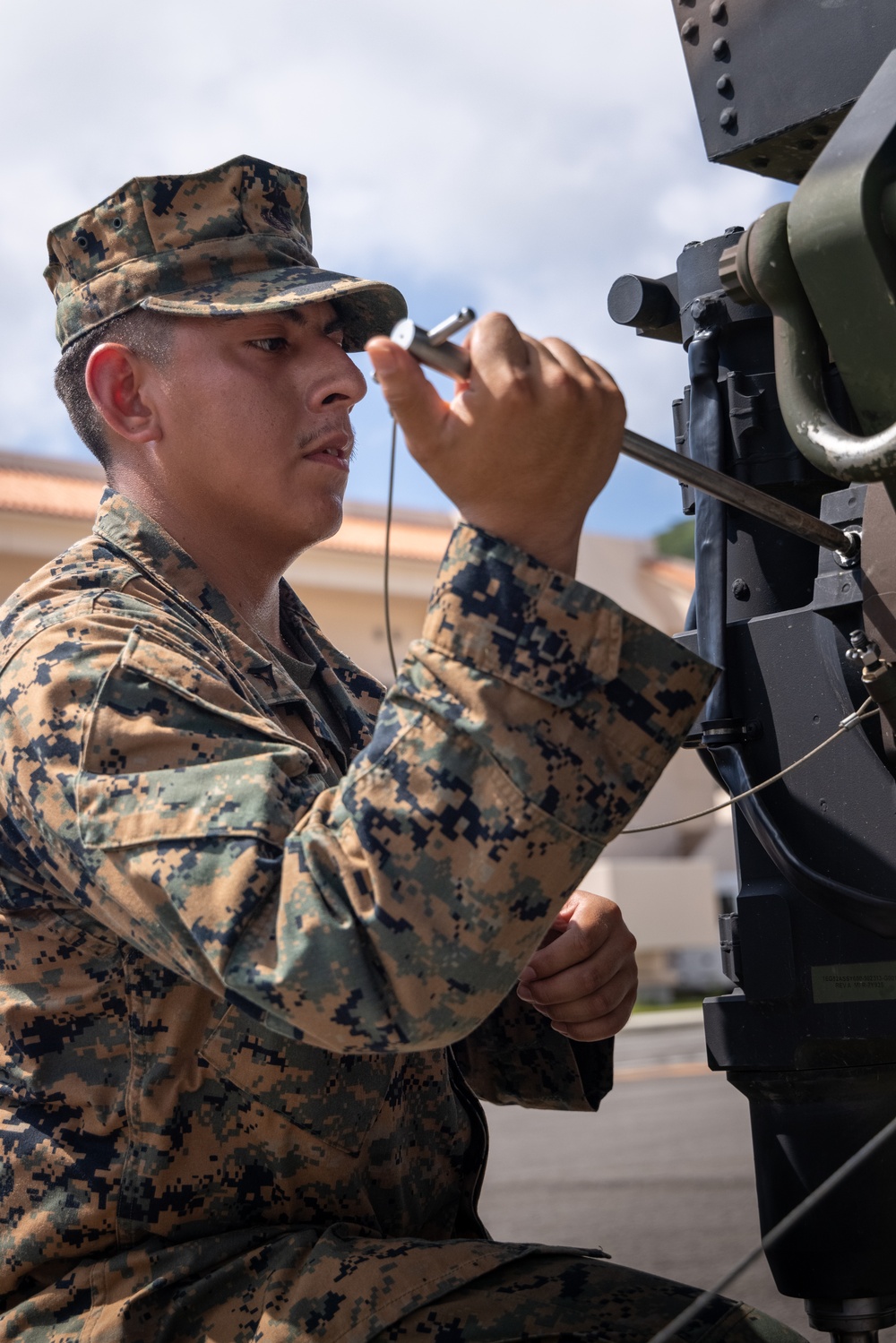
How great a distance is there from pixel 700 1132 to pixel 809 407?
7434 millimetres

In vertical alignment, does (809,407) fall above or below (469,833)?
above

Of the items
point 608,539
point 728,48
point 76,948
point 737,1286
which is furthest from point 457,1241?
point 608,539

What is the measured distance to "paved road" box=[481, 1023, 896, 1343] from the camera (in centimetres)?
486

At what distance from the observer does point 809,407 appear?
1369 millimetres

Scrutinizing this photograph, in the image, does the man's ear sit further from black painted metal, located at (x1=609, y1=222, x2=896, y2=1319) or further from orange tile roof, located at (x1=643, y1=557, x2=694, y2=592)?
orange tile roof, located at (x1=643, y1=557, x2=694, y2=592)

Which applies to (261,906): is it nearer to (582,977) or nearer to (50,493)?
(582,977)

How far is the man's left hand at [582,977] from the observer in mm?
1833

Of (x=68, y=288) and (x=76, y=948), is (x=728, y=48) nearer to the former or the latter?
(x=68, y=288)

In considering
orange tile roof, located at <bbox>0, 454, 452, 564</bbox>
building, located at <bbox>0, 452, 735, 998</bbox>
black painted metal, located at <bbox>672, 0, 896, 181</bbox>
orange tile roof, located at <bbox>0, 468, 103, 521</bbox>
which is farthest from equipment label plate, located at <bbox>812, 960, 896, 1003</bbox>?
orange tile roof, located at <bbox>0, 468, 103, 521</bbox>

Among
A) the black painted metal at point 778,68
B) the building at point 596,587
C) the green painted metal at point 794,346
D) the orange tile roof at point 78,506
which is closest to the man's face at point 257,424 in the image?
the black painted metal at point 778,68

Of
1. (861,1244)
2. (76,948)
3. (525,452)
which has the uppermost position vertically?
(525,452)

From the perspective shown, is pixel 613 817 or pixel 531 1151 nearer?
pixel 613 817

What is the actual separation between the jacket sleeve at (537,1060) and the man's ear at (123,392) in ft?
2.82

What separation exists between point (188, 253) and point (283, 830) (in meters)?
0.89
